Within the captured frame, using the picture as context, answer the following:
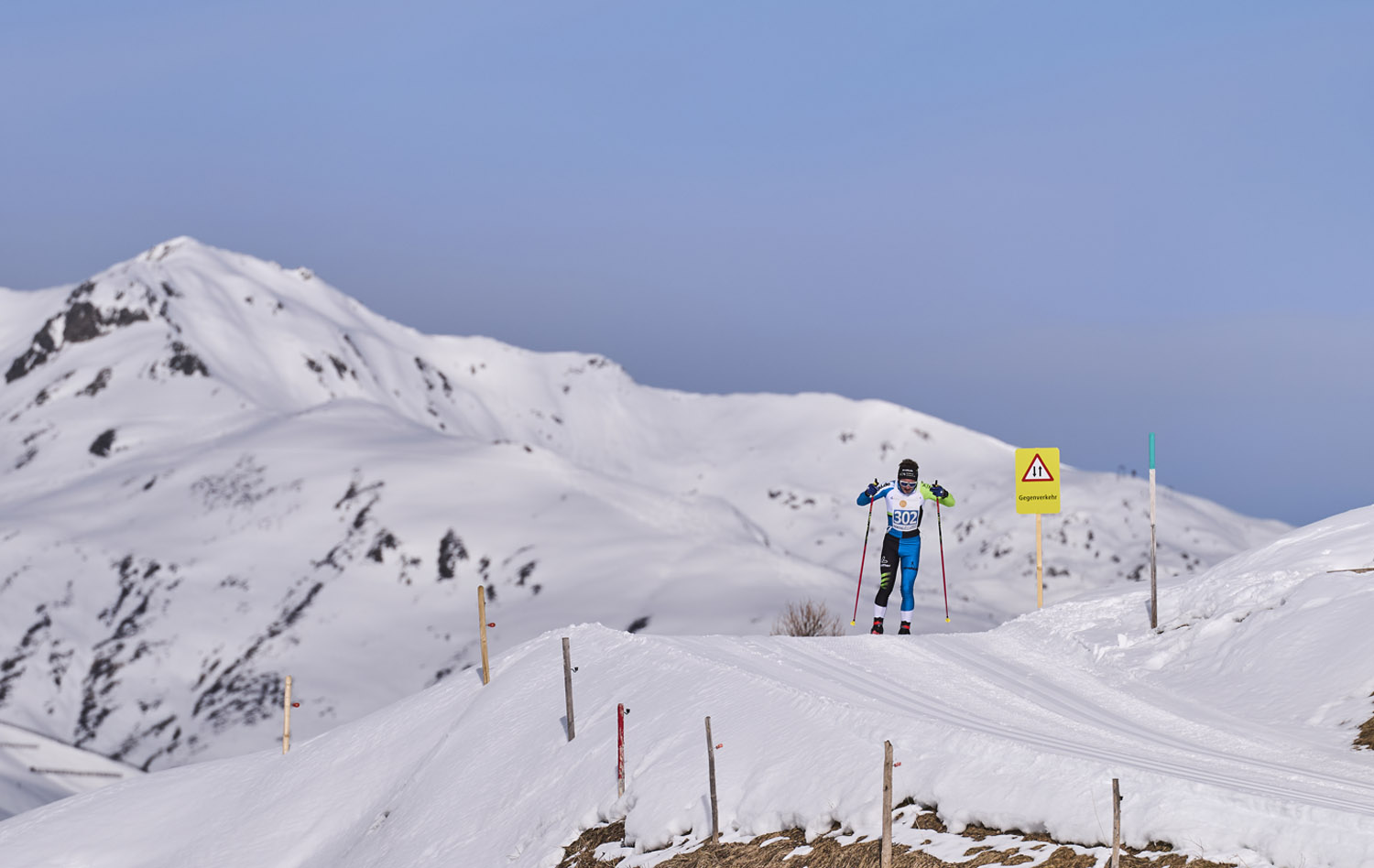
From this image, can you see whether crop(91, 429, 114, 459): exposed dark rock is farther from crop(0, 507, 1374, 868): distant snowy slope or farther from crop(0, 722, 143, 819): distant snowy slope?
crop(0, 507, 1374, 868): distant snowy slope

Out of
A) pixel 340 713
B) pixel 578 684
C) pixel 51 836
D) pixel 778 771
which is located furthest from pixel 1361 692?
pixel 340 713

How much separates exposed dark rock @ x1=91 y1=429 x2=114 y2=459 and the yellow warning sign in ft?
515

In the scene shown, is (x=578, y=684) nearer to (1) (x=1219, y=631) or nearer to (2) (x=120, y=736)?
(1) (x=1219, y=631)

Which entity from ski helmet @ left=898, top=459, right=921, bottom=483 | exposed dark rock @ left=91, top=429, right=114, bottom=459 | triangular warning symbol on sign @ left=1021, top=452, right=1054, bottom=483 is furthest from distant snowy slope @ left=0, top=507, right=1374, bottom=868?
exposed dark rock @ left=91, top=429, right=114, bottom=459

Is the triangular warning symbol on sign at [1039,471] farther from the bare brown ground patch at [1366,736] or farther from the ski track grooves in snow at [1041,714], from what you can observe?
the bare brown ground patch at [1366,736]

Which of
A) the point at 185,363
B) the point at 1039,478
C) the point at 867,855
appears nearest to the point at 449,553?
the point at 185,363

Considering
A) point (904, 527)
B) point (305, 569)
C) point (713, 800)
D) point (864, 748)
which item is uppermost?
point (904, 527)

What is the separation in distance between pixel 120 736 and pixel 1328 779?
115m

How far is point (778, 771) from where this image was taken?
15773 millimetres

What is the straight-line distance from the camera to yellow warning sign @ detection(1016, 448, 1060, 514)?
26.5 m

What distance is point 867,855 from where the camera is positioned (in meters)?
13.4

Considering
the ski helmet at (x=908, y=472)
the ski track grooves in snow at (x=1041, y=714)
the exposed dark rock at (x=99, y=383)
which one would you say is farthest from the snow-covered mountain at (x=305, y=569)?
the ski track grooves in snow at (x=1041, y=714)

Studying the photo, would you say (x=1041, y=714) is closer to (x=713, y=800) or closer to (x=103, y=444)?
(x=713, y=800)

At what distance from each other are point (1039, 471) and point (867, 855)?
583 inches
